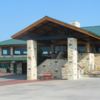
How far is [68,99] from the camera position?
15609 mm

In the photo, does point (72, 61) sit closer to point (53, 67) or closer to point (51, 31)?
point (53, 67)

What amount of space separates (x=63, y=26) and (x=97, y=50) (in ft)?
27.2

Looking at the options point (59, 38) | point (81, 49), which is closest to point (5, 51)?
point (81, 49)

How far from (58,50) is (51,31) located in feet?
18.4

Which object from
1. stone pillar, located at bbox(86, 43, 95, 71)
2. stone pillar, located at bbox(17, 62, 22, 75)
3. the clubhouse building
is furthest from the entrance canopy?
stone pillar, located at bbox(17, 62, 22, 75)

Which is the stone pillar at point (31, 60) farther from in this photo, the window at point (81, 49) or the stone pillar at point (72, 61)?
the window at point (81, 49)

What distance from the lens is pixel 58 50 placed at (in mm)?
35969

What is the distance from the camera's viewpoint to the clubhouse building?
28906 mm

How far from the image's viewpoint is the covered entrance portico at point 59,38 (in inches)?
1133

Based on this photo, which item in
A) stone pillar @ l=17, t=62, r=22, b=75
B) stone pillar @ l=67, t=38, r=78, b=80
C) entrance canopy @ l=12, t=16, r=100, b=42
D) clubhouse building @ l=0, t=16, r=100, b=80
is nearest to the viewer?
entrance canopy @ l=12, t=16, r=100, b=42

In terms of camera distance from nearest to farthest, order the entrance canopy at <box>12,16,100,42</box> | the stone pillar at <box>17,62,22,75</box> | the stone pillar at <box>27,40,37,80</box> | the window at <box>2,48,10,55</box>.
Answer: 1. the entrance canopy at <box>12,16,100,42</box>
2. the stone pillar at <box>27,40,37,80</box>
3. the stone pillar at <box>17,62,22,75</box>
4. the window at <box>2,48,10,55</box>

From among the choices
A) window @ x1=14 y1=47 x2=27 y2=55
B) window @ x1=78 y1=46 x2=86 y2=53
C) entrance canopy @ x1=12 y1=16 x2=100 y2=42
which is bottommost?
window @ x1=78 y1=46 x2=86 y2=53

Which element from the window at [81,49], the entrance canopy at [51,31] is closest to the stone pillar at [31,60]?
the entrance canopy at [51,31]

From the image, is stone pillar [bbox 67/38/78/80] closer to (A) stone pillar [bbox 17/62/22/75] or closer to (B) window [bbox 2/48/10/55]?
(A) stone pillar [bbox 17/62/22/75]
